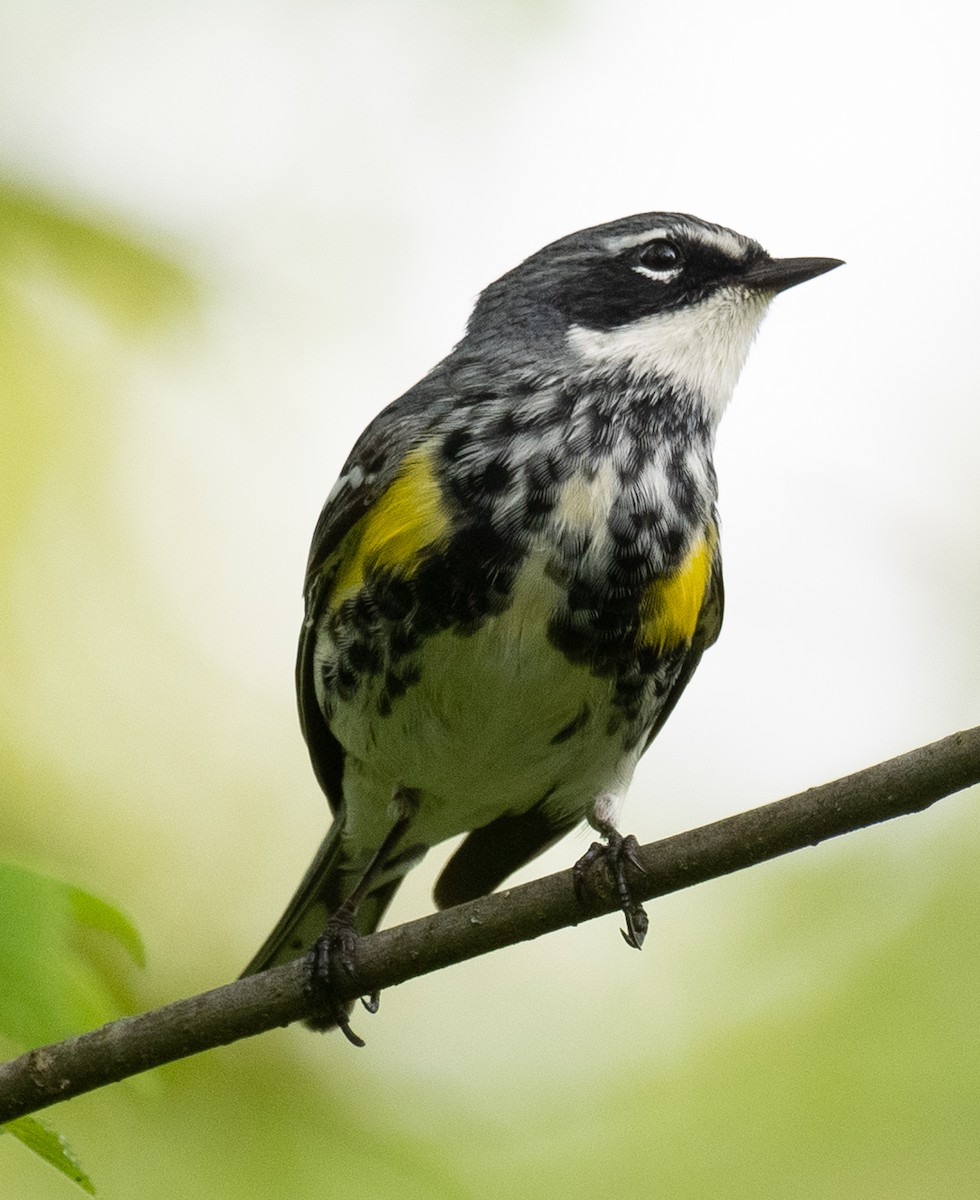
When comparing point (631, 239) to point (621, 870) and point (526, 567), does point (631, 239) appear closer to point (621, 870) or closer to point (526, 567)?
point (526, 567)

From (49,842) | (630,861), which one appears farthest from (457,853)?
(49,842)

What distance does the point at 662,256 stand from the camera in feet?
17.8

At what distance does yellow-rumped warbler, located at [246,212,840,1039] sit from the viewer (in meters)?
→ 4.43

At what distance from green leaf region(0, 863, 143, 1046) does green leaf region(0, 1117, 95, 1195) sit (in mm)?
164

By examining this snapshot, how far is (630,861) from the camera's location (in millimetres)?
4164

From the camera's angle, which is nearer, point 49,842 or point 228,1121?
point 228,1121

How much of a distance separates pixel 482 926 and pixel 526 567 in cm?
125

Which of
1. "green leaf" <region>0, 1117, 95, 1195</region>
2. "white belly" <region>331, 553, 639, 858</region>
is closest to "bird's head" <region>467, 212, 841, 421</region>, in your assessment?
"white belly" <region>331, 553, 639, 858</region>

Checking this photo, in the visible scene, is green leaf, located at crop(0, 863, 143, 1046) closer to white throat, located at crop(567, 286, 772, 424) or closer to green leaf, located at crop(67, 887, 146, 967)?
green leaf, located at crop(67, 887, 146, 967)

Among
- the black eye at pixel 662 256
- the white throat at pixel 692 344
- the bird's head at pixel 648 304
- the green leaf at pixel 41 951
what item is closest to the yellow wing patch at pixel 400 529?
the bird's head at pixel 648 304

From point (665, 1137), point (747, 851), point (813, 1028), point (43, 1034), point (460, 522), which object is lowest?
point (665, 1137)

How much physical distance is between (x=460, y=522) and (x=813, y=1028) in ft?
10.7

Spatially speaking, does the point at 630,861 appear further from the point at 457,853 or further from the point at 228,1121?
the point at 228,1121

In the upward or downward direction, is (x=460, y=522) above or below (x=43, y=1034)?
above
